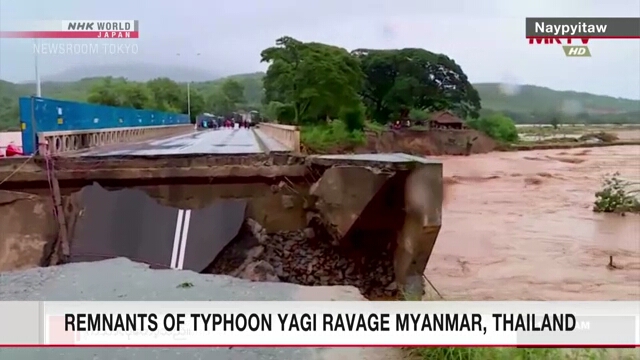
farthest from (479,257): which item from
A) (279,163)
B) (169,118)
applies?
(169,118)

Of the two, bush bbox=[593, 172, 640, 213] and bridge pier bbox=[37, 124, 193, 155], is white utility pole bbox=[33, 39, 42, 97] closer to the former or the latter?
bridge pier bbox=[37, 124, 193, 155]

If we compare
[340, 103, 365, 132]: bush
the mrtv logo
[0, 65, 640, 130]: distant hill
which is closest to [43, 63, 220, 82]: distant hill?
[0, 65, 640, 130]: distant hill

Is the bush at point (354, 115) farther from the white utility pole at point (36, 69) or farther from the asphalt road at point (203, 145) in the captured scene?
the white utility pole at point (36, 69)

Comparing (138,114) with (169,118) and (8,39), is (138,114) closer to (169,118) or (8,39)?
(169,118)

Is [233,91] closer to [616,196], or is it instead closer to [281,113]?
[281,113]

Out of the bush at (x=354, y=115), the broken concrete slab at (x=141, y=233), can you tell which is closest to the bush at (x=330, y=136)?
the bush at (x=354, y=115)

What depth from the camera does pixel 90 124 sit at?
5.65 ft

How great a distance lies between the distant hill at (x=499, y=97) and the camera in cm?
161

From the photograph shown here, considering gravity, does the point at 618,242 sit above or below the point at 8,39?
below

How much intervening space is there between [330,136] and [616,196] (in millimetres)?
915

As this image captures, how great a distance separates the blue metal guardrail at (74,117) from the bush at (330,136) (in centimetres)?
39

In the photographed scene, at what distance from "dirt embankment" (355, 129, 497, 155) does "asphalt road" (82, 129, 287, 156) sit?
0.33 metres

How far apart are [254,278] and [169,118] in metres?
0.59

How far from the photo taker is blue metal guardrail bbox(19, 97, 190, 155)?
163 centimetres
